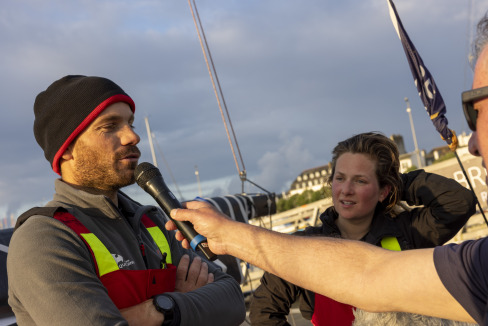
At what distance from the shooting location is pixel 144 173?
2.21 m

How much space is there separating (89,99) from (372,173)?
6.18 ft

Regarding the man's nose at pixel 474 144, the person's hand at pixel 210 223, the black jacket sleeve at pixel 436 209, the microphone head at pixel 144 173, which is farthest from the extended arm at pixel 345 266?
the black jacket sleeve at pixel 436 209

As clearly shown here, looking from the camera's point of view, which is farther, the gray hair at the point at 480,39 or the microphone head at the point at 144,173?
the microphone head at the point at 144,173

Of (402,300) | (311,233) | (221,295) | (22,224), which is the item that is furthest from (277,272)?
(311,233)

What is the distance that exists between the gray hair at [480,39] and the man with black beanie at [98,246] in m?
1.41

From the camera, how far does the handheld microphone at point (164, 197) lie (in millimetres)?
1863

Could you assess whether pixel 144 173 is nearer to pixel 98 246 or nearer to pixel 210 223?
pixel 98 246

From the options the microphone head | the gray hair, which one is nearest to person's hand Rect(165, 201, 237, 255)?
the microphone head

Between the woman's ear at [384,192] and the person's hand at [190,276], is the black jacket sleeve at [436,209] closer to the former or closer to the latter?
the woman's ear at [384,192]

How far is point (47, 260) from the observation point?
1942 millimetres

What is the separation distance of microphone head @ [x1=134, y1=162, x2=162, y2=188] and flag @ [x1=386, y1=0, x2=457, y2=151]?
2217 millimetres

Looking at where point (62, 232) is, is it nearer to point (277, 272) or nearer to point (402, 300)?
point (277, 272)

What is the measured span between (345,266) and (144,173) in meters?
0.96

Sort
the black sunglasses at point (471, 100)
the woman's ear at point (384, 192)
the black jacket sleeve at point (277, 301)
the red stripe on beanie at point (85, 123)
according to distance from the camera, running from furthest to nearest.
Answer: the woman's ear at point (384, 192)
the black jacket sleeve at point (277, 301)
the red stripe on beanie at point (85, 123)
the black sunglasses at point (471, 100)
